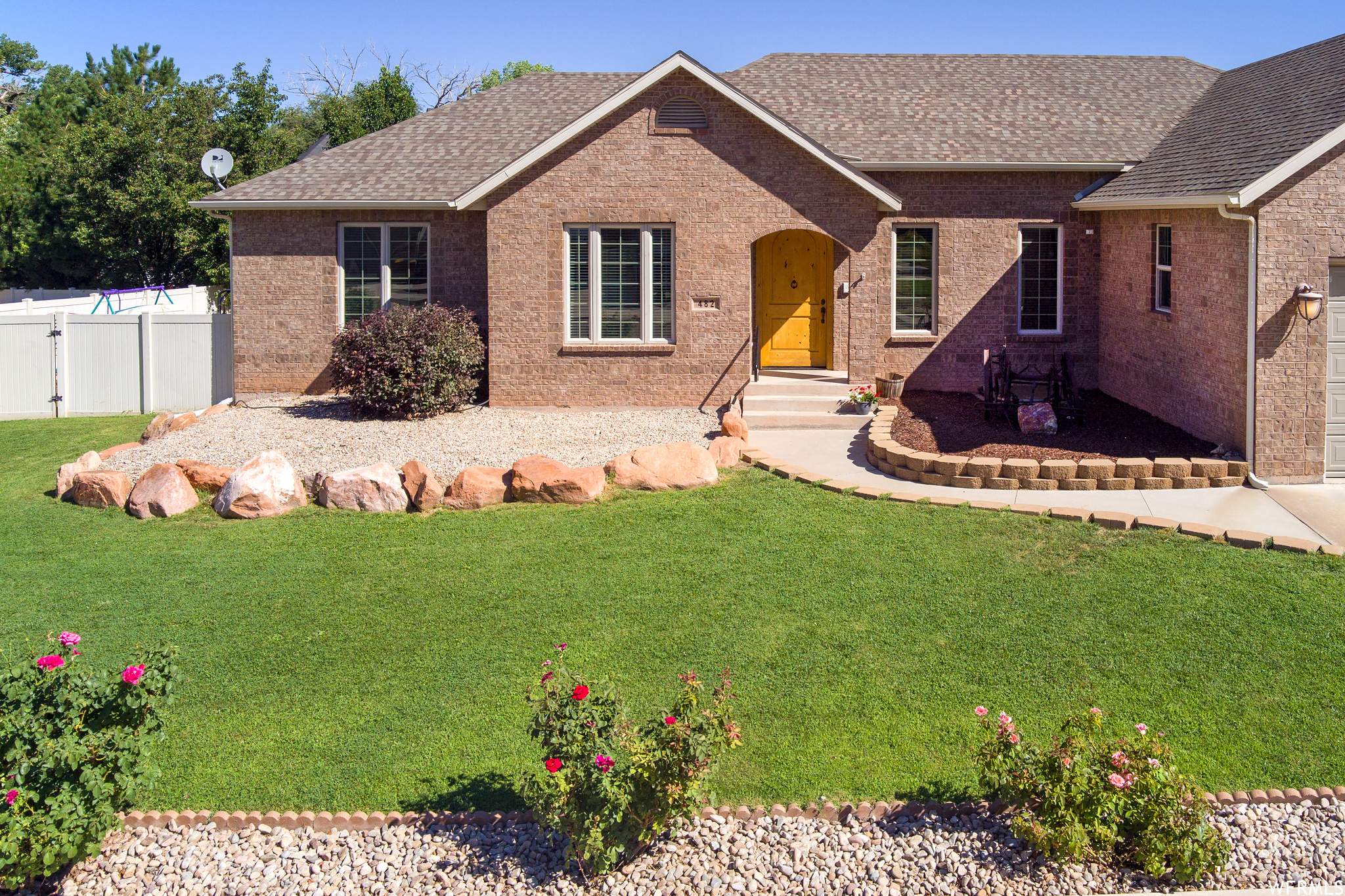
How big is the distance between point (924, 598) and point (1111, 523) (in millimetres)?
2669

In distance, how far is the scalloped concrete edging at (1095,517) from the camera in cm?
1088

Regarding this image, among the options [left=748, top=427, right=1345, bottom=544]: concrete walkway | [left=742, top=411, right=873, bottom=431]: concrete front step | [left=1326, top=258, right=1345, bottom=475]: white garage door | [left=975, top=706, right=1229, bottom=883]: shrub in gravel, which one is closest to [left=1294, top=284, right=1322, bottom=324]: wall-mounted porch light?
[left=1326, top=258, right=1345, bottom=475]: white garage door

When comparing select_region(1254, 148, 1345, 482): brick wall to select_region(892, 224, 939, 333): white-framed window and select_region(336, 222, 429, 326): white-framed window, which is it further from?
select_region(336, 222, 429, 326): white-framed window

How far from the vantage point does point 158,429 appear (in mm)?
16984

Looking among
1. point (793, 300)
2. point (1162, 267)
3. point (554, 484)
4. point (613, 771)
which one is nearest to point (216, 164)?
point (793, 300)

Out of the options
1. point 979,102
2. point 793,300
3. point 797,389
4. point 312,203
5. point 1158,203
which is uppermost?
point 979,102

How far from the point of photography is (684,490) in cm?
1343

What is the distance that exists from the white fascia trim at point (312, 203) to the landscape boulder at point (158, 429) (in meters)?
3.62

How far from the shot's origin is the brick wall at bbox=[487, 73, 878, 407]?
17375mm

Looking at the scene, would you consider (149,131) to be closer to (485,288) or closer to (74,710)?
(485,288)

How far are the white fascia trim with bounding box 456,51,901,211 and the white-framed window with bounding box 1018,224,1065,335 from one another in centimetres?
304

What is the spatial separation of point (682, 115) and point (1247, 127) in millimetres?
7339

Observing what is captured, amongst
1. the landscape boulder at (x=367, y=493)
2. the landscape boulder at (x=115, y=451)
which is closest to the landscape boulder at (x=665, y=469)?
the landscape boulder at (x=367, y=493)

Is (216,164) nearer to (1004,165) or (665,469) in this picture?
(665,469)
